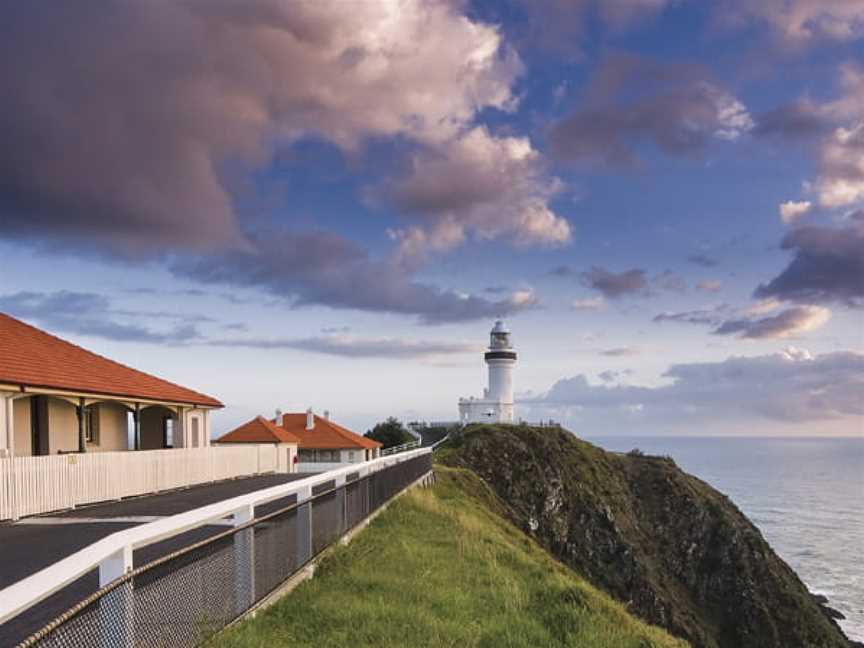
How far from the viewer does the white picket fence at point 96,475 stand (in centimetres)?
1413

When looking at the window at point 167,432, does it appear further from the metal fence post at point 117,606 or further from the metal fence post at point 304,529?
the metal fence post at point 117,606

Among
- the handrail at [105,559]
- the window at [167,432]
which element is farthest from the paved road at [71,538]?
the window at [167,432]

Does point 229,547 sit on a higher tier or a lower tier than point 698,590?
higher

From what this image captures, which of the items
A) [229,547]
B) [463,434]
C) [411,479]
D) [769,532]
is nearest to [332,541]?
[229,547]

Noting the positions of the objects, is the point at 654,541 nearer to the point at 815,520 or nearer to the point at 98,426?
the point at 815,520

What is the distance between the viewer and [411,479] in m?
22.8

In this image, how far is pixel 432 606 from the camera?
820cm

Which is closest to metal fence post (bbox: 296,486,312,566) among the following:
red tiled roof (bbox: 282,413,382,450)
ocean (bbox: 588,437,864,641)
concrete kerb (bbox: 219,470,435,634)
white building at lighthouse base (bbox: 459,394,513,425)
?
concrete kerb (bbox: 219,470,435,634)

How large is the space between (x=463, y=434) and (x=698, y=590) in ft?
69.4

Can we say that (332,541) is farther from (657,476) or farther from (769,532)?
(769,532)

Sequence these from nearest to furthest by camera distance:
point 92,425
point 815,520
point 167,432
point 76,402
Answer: point 76,402 < point 92,425 < point 167,432 < point 815,520

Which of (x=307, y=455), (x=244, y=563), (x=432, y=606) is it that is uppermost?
(x=244, y=563)

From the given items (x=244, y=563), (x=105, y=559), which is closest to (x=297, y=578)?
(x=244, y=563)

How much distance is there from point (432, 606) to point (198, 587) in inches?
127
